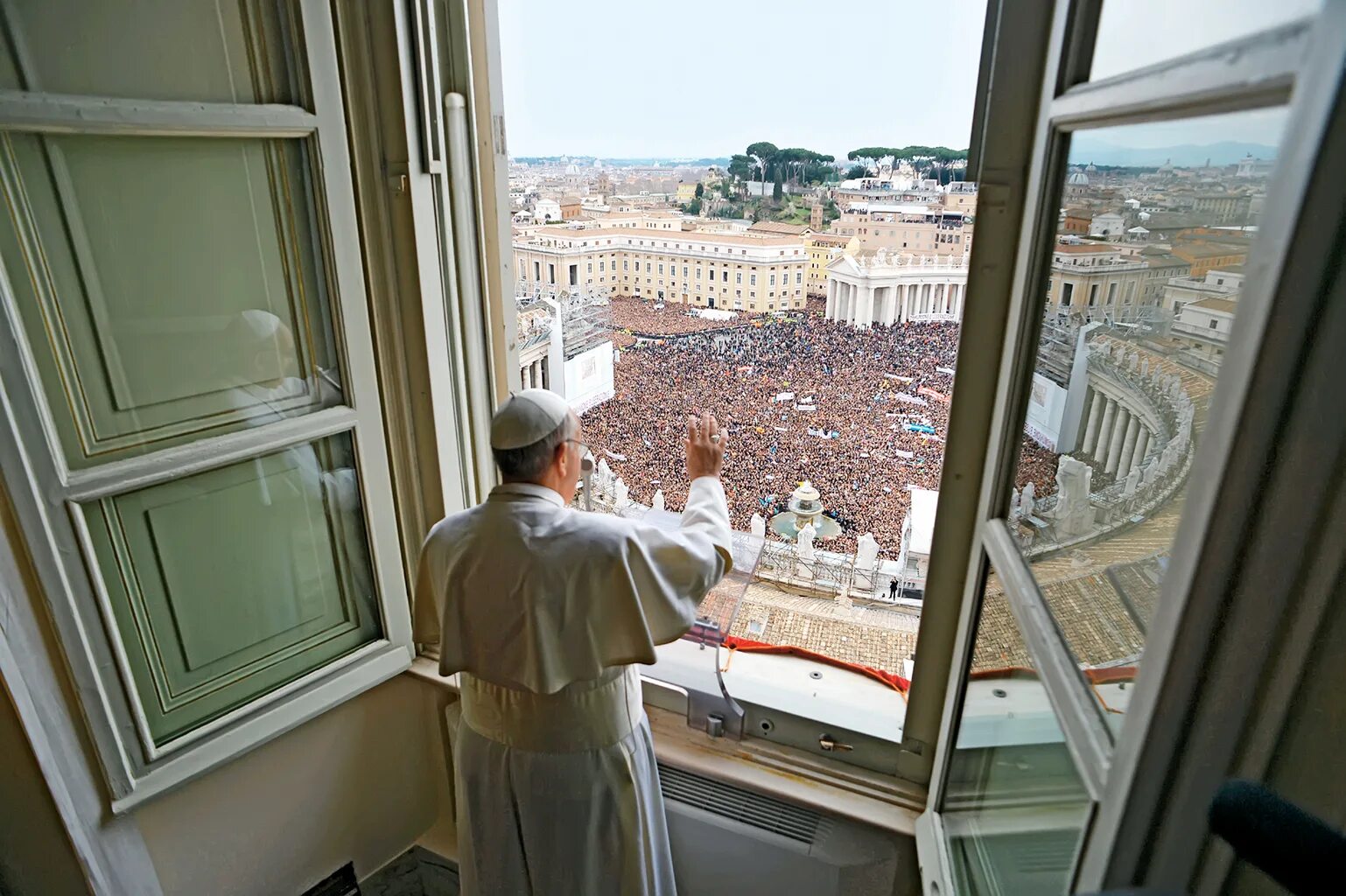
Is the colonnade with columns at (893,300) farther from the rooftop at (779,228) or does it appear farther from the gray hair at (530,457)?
the gray hair at (530,457)

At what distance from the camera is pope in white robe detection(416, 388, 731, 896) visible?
113 centimetres

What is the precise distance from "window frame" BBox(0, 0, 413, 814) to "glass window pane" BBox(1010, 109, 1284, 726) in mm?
1226

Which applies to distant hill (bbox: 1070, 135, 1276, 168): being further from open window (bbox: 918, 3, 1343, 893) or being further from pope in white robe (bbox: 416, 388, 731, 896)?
pope in white robe (bbox: 416, 388, 731, 896)

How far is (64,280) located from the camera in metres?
1.08

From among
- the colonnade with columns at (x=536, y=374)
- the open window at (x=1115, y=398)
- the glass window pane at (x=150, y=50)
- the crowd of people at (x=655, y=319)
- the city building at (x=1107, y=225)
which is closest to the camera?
the open window at (x=1115, y=398)

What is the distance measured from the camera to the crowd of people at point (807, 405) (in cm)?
130

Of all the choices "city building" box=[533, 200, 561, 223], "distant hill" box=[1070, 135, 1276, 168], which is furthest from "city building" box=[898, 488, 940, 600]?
"city building" box=[533, 200, 561, 223]

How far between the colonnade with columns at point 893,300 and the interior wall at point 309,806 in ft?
4.37

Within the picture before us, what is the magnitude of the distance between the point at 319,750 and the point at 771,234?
147 cm

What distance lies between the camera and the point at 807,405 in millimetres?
1380

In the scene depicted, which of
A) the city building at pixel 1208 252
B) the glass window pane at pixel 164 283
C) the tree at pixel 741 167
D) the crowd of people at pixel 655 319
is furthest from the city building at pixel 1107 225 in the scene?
the glass window pane at pixel 164 283

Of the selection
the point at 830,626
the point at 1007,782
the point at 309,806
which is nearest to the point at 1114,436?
the point at 1007,782

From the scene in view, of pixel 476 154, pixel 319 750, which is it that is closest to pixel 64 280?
pixel 476 154

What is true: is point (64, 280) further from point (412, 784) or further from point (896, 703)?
point (896, 703)
